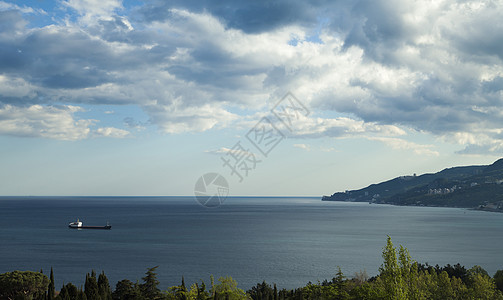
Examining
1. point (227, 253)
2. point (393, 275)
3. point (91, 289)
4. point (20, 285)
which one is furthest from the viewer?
point (227, 253)

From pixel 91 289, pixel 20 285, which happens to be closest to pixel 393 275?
pixel 91 289

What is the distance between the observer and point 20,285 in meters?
66.8

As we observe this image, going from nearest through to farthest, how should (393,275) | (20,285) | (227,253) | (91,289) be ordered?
(393,275), (91,289), (20,285), (227,253)

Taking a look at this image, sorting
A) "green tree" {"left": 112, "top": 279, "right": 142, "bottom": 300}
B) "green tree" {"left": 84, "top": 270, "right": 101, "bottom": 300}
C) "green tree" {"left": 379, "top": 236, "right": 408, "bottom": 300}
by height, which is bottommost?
"green tree" {"left": 112, "top": 279, "right": 142, "bottom": 300}

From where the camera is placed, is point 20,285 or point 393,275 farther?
point 20,285

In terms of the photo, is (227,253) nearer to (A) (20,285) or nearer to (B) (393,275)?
(A) (20,285)

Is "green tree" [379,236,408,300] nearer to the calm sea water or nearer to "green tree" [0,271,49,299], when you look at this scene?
"green tree" [0,271,49,299]

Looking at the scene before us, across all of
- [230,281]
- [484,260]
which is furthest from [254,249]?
[230,281]

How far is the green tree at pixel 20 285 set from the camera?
66.5 metres

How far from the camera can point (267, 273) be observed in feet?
364

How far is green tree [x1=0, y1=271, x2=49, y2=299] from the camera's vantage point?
A: 66.5 metres

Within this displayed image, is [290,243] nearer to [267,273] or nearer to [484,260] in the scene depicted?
[267,273]

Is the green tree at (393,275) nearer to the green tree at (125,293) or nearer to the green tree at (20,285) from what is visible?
the green tree at (125,293)

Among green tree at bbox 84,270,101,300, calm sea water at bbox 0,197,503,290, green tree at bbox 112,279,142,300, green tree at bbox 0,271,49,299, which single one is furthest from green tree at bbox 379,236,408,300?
calm sea water at bbox 0,197,503,290
